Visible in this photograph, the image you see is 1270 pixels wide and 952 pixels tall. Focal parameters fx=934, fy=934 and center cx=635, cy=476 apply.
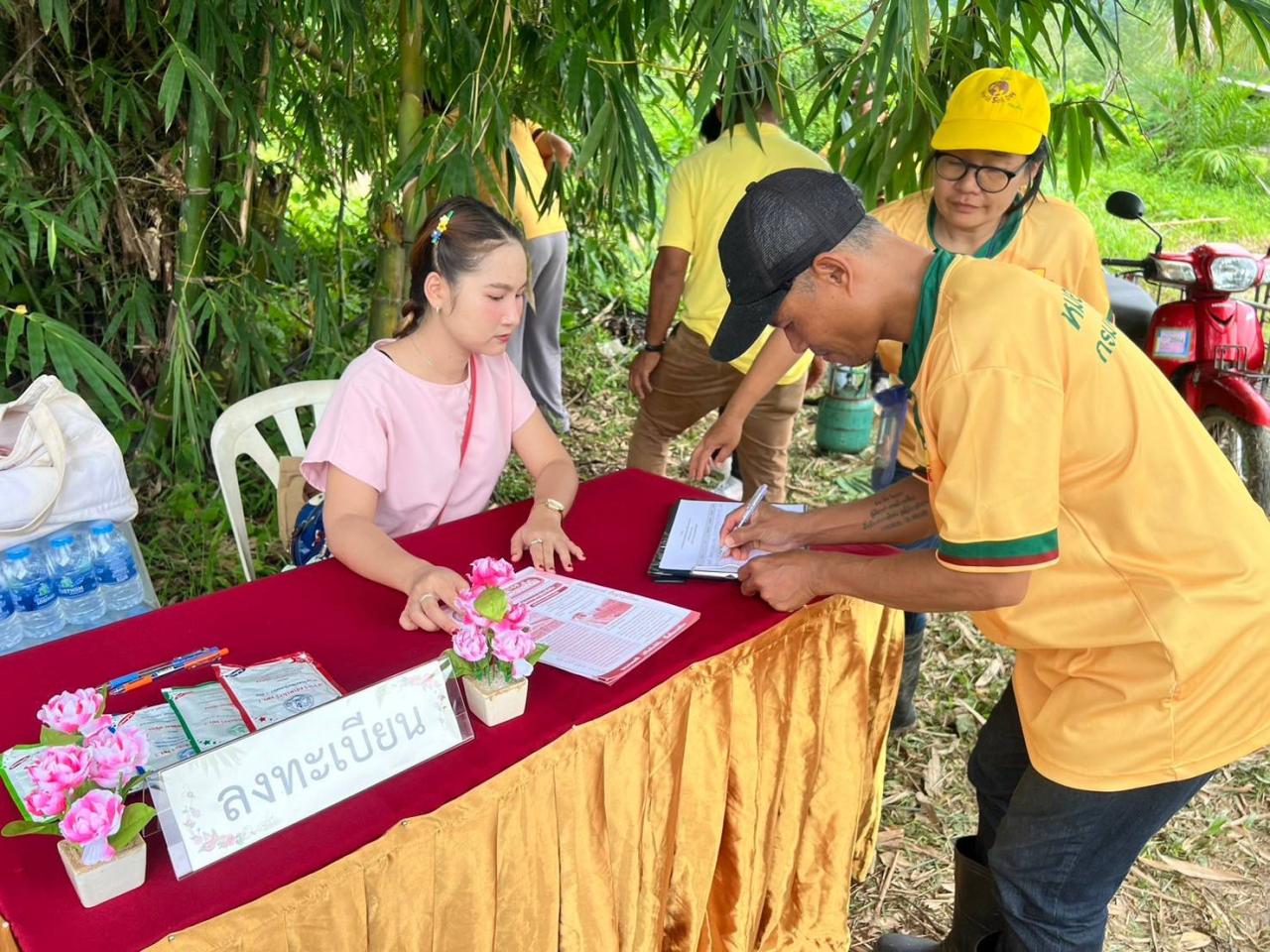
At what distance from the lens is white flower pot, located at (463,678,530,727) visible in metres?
1.16

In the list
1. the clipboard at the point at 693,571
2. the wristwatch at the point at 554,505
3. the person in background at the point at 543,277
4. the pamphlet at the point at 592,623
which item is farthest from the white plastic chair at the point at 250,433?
the person in background at the point at 543,277

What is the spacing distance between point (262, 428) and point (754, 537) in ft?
8.46

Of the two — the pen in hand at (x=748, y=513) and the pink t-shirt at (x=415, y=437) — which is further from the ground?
the pink t-shirt at (x=415, y=437)

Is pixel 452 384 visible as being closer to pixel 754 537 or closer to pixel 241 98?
pixel 754 537

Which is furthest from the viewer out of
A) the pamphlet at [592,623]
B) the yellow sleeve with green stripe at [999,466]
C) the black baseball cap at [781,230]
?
the pamphlet at [592,623]

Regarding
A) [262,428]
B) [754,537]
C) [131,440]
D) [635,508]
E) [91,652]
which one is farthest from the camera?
[262,428]

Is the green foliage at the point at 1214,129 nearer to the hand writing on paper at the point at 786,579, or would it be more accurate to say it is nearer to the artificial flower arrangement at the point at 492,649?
the hand writing on paper at the point at 786,579

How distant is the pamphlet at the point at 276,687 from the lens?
1.14 metres

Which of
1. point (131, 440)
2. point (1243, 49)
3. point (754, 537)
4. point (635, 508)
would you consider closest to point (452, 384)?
point (635, 508)

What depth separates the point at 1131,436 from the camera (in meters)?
1.06

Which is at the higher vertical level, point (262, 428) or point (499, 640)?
point (499, 640)

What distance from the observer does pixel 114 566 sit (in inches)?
74.9

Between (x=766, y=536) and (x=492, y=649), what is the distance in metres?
0.64

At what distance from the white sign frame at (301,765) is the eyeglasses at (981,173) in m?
1.43
